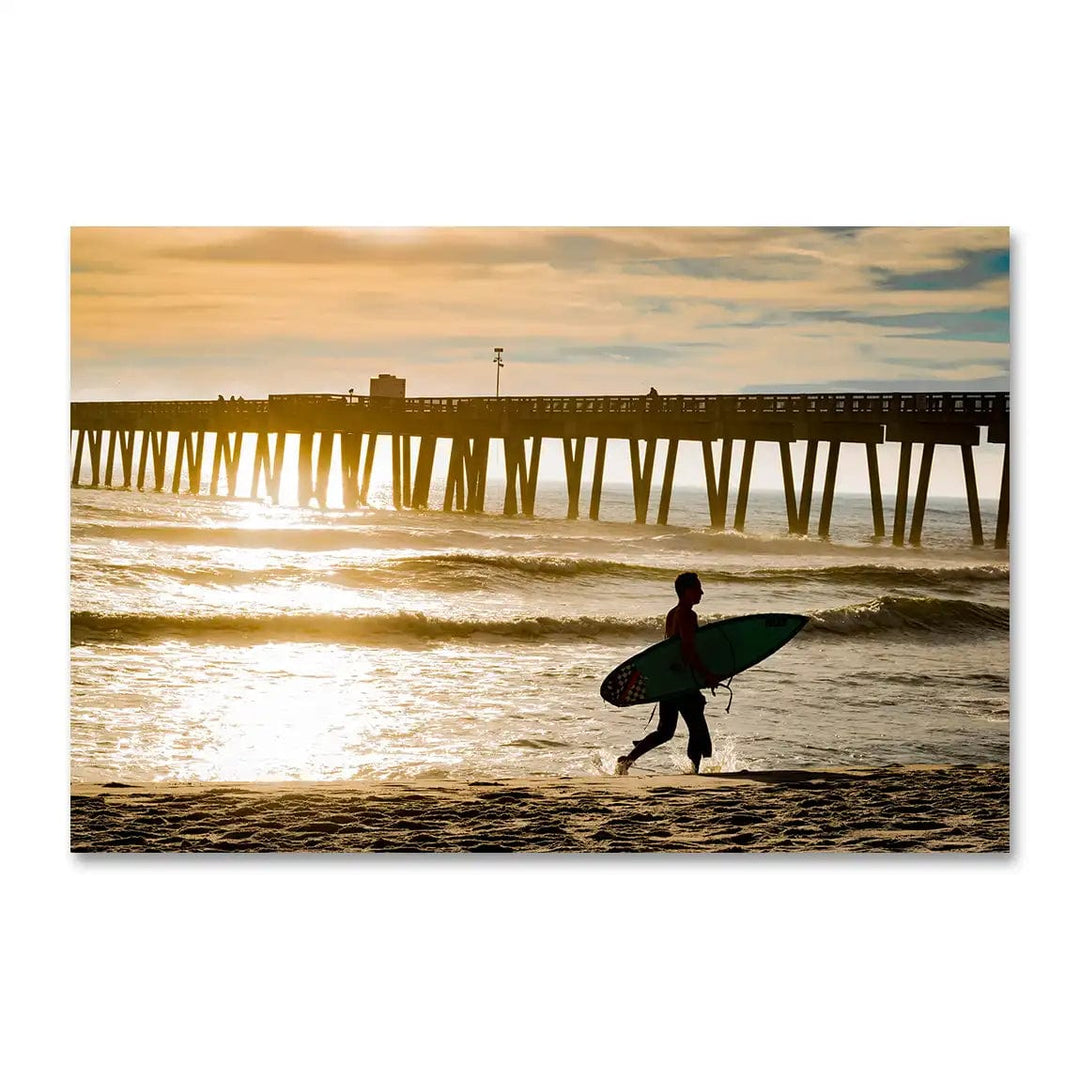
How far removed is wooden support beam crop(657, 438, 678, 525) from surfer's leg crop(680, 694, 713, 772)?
75 centimetres

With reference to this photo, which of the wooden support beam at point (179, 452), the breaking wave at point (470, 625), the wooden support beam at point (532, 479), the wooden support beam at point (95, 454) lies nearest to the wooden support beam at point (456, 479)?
the wooden support beam at point (532, 479)

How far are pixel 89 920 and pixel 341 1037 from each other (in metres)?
0.97

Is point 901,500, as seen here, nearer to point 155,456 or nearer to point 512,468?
point 512,468

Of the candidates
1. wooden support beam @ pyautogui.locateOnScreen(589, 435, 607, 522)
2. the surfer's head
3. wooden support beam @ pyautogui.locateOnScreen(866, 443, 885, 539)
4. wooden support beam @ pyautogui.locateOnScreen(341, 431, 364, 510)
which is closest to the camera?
the surfer's head

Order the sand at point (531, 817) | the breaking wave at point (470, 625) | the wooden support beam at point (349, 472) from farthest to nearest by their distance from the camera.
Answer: the wooden support beam at point (349, 472) < the breaking wave at point (470, 625) < the sand at point (531, 817)

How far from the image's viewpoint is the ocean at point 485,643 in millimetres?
4715

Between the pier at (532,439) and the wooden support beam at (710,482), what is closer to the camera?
the pier at (532,439)

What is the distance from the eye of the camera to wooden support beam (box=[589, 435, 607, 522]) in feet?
16.9

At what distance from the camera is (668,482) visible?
5.25 m

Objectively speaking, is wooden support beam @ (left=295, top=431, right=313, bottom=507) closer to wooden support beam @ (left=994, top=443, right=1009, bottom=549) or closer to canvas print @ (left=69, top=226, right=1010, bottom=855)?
canvas print @ (left=69, top=226, right=1010, bottom=855)

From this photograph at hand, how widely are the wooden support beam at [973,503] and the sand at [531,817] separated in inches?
35.6

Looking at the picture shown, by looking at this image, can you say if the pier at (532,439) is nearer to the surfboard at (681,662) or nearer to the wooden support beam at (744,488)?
the wooden support beam at (744,488)

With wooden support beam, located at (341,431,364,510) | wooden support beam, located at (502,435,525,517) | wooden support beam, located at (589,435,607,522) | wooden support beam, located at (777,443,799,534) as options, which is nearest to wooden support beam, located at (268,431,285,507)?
wooden support beam, located at (341,431,364,510)
